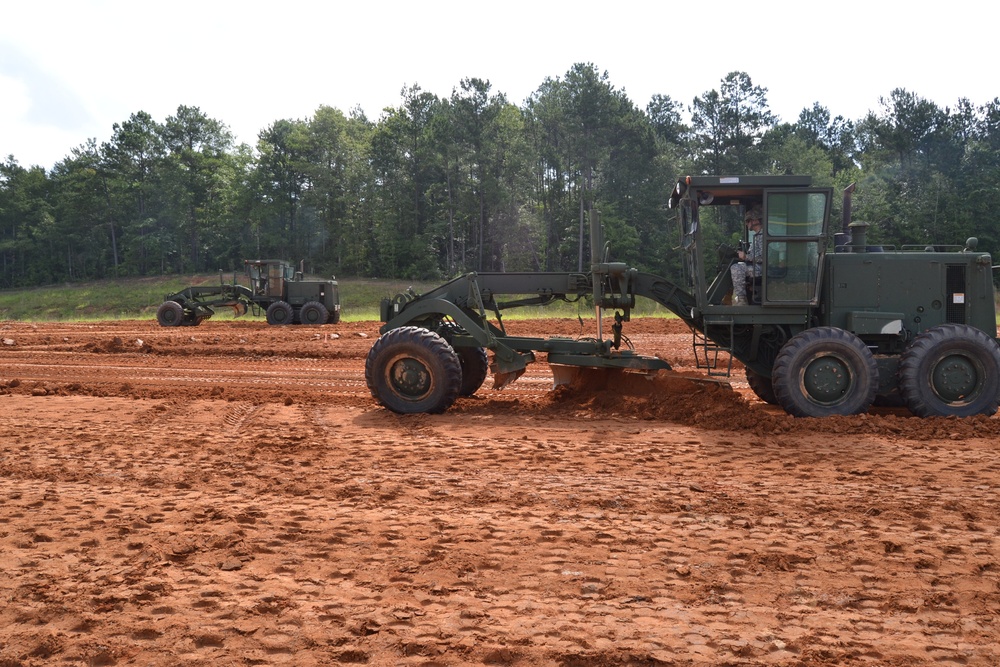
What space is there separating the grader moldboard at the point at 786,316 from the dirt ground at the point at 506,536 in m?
0.47

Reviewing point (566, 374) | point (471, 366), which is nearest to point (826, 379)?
point (566, 374)

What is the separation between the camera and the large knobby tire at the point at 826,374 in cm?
891

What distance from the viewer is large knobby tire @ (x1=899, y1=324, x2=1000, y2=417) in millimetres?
8906

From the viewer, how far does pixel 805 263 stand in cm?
939

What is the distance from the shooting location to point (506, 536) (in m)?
5.19

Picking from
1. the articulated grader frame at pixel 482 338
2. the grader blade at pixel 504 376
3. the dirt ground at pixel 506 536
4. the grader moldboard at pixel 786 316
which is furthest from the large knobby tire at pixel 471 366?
the dirt ground at pixel 506 536

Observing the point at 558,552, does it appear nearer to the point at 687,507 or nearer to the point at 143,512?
the point at 687,507

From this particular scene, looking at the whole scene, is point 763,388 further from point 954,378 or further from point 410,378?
point 410,378

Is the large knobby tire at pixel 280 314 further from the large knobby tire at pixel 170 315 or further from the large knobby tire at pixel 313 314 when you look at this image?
the large knobby tire at pixel 170 315

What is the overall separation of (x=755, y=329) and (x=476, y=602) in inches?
266

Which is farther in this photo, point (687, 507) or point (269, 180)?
point (269, 180)

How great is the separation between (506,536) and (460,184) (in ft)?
170

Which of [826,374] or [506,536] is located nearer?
[506,536]

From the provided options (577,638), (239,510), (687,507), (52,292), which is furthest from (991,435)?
(52,292)
